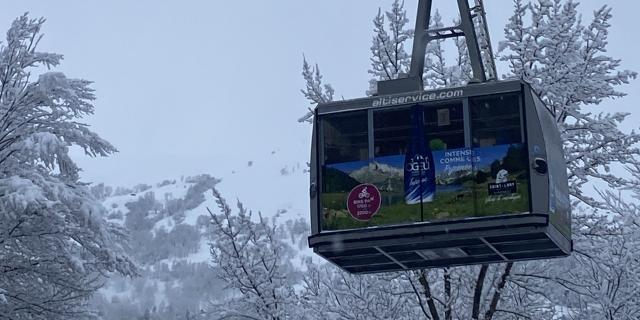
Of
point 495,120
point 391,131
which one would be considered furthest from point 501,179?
point 391,131

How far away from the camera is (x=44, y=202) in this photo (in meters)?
16.9

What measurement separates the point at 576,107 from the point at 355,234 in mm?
7573

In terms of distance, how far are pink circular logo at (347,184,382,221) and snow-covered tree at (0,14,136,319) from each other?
193 inches

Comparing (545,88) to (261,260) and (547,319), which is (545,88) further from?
(261,260)

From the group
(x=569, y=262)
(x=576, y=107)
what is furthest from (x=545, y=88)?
(x=569, y=262)

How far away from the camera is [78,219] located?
18.1 m

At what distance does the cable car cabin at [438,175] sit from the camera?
1393 centimetres

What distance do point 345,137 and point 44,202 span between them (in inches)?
189

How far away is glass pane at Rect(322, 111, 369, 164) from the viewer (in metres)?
14.7

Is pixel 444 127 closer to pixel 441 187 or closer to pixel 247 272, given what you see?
pixel 441 187

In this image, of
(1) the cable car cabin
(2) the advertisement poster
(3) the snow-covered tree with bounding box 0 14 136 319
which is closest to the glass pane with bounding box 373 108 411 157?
(1) the cable car cabin

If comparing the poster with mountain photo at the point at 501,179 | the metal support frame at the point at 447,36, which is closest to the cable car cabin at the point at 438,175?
the poster with mountain photo at the point at 501,179

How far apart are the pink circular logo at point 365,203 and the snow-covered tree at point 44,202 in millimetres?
4904

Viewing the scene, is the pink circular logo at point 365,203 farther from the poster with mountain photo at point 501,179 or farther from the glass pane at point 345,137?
the poster with mountain photo at point 501,179
